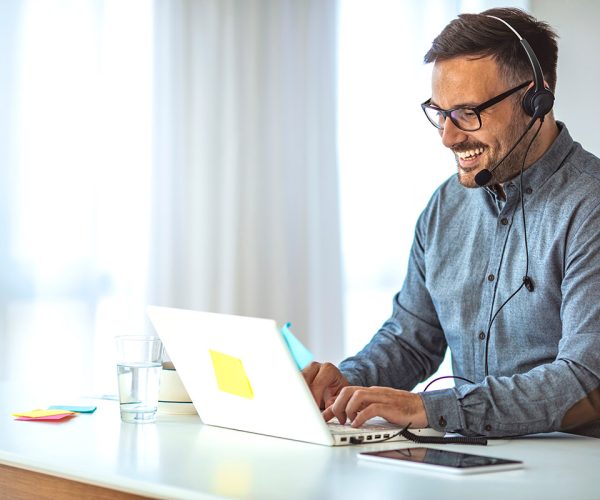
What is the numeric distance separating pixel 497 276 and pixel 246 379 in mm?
648

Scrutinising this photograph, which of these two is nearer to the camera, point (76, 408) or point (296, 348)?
point (296, 348)

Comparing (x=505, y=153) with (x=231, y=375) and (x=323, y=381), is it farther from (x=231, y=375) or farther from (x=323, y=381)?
(x=231, y=375)

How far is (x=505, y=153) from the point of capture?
1765 mm

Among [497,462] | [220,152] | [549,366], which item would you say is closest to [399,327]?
[549,366]

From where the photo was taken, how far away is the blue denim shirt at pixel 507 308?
4.75 ft

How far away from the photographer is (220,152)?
3695 mm

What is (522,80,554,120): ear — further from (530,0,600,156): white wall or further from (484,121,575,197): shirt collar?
(530,0,600,156): white wall

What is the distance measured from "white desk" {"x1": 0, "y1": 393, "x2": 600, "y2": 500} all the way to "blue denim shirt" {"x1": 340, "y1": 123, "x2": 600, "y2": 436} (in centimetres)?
8

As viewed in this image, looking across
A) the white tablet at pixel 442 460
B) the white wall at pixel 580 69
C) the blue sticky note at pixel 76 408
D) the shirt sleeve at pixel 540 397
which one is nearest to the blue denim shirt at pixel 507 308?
the shirt sleeve at pixel 540 397

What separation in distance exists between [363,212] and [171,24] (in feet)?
3.93

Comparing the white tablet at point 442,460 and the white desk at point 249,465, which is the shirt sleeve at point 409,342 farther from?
the white tablet at point 442,460

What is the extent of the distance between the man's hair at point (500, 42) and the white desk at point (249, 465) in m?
0.70

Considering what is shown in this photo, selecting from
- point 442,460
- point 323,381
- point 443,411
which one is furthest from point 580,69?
point 442,460

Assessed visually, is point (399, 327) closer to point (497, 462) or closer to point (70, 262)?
point (497, 462)
